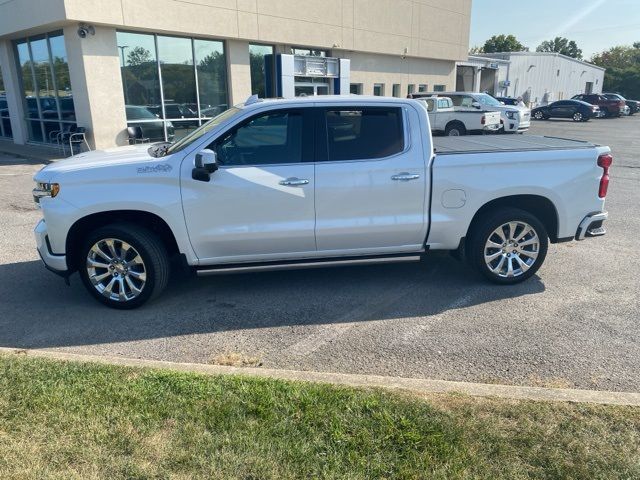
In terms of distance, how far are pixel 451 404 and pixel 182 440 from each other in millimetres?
1630

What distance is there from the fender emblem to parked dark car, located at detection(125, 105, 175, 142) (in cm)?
1171

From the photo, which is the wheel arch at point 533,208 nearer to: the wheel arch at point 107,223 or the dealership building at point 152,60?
the wheel arch at point 107,223

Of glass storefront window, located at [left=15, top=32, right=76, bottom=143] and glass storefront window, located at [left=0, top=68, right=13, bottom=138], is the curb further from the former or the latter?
glass storefront window, located at [left=0, top=68, right=13, bottom=138]

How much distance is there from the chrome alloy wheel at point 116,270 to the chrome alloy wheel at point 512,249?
3464 mm

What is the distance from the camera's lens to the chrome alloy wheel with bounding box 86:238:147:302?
189 inches

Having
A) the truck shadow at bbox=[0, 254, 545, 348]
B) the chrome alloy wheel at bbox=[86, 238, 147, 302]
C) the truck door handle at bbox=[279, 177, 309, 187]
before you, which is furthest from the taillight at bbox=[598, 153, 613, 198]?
the chrome alloy wheel at bbox=[86, 238, 147, 302]

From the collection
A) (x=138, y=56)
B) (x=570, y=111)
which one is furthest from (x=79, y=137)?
(x=570, y=111)

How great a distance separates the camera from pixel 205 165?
179 inches

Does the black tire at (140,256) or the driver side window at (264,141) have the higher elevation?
the driver side window at (264,141)

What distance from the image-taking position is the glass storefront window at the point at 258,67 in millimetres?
18906

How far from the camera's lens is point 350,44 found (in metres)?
23.0

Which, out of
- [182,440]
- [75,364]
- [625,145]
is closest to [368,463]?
[182,440]

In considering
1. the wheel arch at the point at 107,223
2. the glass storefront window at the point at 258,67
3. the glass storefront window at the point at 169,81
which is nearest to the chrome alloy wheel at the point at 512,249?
the wheel arch at the point at 107,223

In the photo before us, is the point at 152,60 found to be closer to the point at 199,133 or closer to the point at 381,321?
the point at 199,133
